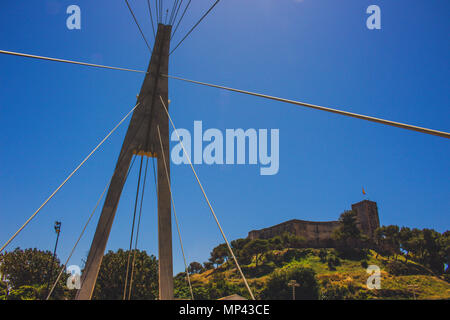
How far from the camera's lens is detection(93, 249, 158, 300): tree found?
35375mm

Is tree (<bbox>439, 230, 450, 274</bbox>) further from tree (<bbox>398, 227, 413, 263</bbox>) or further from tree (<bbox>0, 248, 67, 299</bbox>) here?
tree (<bbox>0, 248, 67, 299</bbox>)

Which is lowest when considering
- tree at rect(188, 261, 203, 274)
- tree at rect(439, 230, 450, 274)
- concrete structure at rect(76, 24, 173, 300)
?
tree at rect(188, 261, 203, 274)

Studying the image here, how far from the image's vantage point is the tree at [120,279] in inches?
1393

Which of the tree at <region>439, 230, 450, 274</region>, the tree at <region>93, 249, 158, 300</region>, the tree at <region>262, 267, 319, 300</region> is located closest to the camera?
the tree at <region>93, 249, 158, 300</region>

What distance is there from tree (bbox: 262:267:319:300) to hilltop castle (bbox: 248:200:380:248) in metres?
29.6

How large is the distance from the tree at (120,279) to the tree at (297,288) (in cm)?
2365

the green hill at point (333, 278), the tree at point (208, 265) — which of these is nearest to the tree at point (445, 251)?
the green hill at point (333, 278)

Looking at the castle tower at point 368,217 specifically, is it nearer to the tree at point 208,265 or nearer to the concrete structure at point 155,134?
the tree at point 208,265

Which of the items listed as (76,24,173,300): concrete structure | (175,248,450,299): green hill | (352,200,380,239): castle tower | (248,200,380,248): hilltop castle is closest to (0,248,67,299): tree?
(175,248,450,299): green hill

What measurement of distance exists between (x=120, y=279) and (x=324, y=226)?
68176 millimetres

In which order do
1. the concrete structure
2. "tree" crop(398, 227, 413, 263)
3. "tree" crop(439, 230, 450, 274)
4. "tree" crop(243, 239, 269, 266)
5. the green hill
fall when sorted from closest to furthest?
the concrete structure, the green hill, "tree" crop(439, 230, 450, 274), "tree" crop(398, 227, 413, 263), "tree" crop(243, 239, 269, 266)

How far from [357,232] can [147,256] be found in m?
56.9

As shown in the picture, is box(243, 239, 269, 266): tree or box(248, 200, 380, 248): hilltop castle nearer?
box(243, 239, 269, 266): tree
